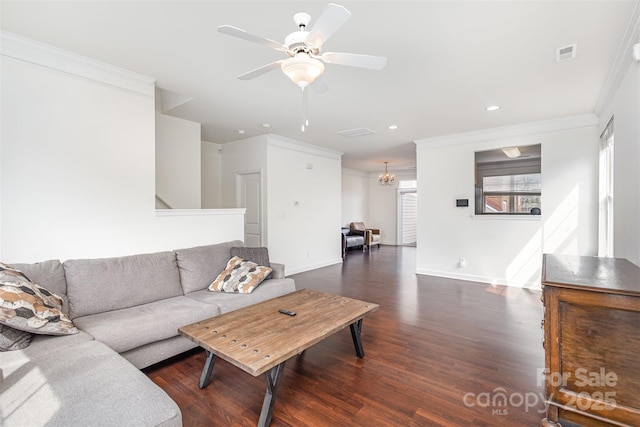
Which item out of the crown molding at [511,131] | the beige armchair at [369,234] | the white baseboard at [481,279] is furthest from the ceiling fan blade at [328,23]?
the beige armchair at [369,234]

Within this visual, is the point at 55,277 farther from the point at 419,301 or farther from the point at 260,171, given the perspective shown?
the point at 419,301

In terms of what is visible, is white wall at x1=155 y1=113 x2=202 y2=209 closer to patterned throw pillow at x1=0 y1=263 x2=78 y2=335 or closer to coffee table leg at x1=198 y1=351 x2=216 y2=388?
patterned throw pillow at x1=0 y1=263 x2=78 y2=335

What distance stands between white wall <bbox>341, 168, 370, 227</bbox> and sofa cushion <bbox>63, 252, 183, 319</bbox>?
729 cm

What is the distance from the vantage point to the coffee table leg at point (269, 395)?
169cm

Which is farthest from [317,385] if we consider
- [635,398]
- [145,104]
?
[145,104]

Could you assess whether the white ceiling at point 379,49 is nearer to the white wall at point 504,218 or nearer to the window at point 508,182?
the white wall at point 504,218

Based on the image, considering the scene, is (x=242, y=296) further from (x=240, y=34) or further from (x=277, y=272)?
(x=240, y=34)

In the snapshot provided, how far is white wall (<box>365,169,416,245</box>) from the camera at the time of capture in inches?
406

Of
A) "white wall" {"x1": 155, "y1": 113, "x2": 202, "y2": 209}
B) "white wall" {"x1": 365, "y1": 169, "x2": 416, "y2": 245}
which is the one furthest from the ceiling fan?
"white wall" {"x1": 365, "y1": 169, "x2": 416, "y2": 245}

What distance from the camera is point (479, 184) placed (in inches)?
206

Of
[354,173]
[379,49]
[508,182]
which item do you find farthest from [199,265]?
[354,173]

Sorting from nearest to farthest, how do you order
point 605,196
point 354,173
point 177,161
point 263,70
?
point 263,70
point 605,196
point 177,161
point 354,173

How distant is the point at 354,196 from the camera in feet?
33.7

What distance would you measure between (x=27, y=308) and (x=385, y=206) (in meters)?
9.80
